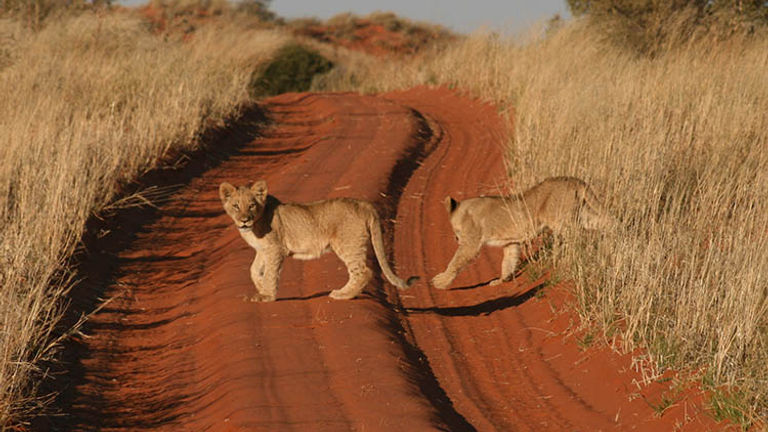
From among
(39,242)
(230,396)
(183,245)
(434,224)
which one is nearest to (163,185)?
(183,245)

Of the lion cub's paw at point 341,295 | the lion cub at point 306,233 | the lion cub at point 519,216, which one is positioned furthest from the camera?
the lion cub at point 519,216

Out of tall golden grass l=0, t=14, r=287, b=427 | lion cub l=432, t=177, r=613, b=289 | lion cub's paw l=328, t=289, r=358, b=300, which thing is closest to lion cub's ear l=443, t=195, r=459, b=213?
lion cub l=432, t=177, r=613, b=289

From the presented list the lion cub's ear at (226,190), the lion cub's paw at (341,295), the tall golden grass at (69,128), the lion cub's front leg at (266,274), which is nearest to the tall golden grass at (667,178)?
the lion cub's paw at (341,295)

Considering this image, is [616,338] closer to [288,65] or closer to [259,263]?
[259,263]

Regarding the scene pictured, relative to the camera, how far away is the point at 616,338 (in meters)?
7.42

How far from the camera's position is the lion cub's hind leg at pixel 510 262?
31.3 ft

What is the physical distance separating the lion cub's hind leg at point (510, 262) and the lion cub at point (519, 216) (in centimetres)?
23

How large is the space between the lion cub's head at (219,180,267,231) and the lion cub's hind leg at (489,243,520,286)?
260 centimetres

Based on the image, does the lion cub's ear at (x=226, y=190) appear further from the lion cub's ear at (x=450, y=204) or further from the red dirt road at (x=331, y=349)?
the lion cub's ear at (x=450, y=204)

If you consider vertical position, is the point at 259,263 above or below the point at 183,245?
above

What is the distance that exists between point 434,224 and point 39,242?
4838mm

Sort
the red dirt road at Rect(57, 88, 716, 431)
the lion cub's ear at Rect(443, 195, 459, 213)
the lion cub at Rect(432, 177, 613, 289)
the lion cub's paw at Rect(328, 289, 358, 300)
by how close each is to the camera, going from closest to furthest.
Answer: the red dirt road at Rect(57, 88, 716, 431) → the lion cub's paw at Rect(328, 289, 358, 300) → the lion cub at Rect(432, 177, 613, 289) → the lion cub's ear at Rect(443, 195, 459, 213)

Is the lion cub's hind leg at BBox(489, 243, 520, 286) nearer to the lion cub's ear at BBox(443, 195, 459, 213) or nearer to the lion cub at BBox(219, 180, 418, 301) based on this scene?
the lion cub's ear at BBox(443, 195, 459, 213)

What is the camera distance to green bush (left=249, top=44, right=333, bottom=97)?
3008 cm
